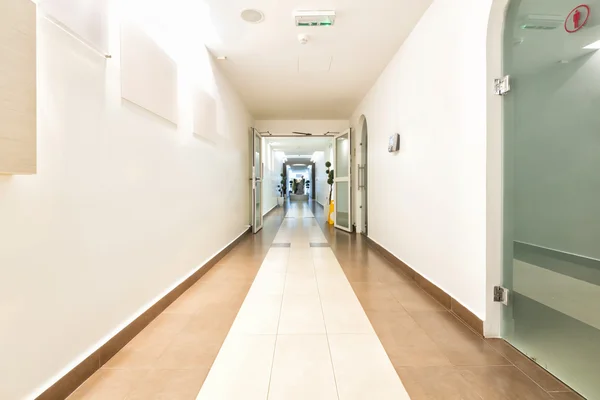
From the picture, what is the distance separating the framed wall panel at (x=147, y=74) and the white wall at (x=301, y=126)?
5.39 m

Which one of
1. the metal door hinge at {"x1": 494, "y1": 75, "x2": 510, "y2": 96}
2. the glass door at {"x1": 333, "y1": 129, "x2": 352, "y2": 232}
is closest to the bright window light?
the metal door hinge at {"x1": 494, "y1": 75, "x2": 510, "y2": 96}

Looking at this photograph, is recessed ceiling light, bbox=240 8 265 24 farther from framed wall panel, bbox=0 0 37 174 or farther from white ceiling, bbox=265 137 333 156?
white ceiling, bbox=265 137 333 156

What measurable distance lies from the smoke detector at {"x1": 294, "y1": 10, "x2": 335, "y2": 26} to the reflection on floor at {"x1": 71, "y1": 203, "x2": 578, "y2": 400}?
9.54ft

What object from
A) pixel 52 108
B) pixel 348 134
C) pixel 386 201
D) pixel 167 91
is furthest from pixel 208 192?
pixel 348 134

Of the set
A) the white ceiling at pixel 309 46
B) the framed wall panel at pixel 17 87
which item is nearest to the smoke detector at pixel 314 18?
the white ceiling at pixel 309 46

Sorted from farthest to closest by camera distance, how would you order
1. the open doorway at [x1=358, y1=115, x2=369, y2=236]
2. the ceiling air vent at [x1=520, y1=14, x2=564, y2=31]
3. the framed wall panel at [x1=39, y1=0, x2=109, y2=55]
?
the open doorway at [x1=358, y1=115, x2=369, y2=236] < the ceiling air vent at [x1=520, y1=14, x2=564, y2=31] < the framed wall panel at [x1=39, y1=0, x2=109, y2=55]

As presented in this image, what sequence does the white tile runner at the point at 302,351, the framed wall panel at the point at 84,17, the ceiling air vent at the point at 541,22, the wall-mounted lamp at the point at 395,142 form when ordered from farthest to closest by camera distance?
the wall-mounted lamp at the point at 395,142, the ceiling air vent at the point at 541,22, the white tile runner at the point at 302,351, the framed wall panel at the point at 84,17

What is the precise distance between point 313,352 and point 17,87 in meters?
2.01

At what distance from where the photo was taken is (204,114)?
3.57 meters

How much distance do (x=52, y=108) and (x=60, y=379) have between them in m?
1.34

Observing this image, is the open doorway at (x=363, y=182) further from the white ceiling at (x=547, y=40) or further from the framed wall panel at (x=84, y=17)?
the framed wall panel at (x=84, y=17)

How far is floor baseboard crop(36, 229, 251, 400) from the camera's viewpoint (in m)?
1.40

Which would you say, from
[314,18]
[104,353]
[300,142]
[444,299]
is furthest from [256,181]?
[104,353]

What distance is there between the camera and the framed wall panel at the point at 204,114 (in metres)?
3.30
